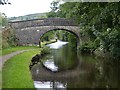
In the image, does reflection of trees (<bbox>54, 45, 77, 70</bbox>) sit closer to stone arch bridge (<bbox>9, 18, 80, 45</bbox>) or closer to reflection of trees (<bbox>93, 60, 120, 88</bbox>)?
reflection of trees (<bbox>93, 60, 120, 88</bbox>)

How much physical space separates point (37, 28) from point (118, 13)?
18.3 meters

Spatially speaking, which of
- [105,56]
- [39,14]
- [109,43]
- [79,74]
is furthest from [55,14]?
[79,74]

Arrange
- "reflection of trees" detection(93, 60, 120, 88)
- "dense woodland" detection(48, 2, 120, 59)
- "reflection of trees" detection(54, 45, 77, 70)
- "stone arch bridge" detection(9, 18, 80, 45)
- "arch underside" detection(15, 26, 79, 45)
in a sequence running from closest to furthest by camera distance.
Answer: "reflection of trees" detection(93, 60, 120, 88) → "dense woodland" detection(48, 2, 120, 59) → "reflection of trees" detection(54, 45, 77, 70) → "stone arch bridge" detection(9, 18, 80, 45) → "arch underside" detection(15, 26, 79, 45)

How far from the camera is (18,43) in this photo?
107 ft

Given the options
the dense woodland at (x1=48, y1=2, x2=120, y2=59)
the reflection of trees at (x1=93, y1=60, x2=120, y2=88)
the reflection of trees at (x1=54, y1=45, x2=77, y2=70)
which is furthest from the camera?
the reflection of trees at (x1=54, y1=45, x2=77, y2=70)

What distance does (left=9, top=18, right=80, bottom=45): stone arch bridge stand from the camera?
1264 inches

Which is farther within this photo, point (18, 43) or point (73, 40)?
point (73, 40)

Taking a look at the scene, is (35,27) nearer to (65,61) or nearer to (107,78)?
(65,61)

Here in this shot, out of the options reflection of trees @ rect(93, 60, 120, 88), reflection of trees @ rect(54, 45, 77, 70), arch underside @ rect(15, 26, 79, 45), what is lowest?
reflection of trees @ rect(93, 60, 120, 88)

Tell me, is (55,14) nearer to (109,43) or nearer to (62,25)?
(62,25)

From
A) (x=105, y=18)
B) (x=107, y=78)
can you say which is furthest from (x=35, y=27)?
(x=107, y=78)

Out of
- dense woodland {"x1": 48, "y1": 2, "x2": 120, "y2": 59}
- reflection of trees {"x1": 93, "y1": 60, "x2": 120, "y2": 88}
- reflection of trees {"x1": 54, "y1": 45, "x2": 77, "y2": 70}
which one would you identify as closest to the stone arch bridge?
reflection of trees {"x1": 54, "y1": 45, "x2": 77, "y2": 70}

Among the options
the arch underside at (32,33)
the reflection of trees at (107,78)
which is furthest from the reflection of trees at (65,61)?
the arch underside at (32,33)

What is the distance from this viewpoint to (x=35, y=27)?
32625mm
